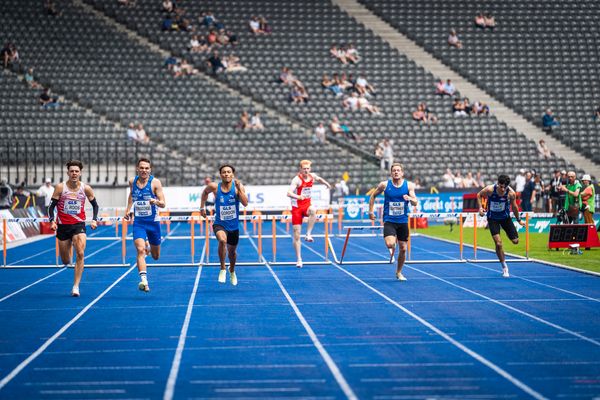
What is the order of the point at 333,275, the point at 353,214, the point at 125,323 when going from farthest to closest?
the point at 353,214 < the point at 333,275 < the point at 125,323

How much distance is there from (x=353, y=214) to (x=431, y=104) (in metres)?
8.99

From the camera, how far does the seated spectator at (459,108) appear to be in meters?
43.6

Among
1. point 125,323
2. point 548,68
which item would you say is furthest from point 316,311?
point 548,68

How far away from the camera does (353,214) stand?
37.9 m

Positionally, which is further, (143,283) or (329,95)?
(329,95)

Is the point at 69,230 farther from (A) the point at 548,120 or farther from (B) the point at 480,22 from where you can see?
(B) the point at 480,22

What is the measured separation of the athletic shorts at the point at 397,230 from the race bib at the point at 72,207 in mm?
5175

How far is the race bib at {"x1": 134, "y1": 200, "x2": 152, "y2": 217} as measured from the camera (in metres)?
13.6

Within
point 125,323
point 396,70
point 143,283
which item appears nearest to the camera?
point 125,323

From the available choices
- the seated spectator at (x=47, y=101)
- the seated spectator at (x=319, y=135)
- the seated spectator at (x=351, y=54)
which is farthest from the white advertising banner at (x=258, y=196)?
the seated spectator at (x=351, y=54)

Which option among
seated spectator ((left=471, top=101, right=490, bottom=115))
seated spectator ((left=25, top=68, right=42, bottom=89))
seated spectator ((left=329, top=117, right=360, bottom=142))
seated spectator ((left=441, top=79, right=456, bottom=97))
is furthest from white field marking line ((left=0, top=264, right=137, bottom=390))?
seated spectator ((left=441, top=79, right=456, bottom=97))

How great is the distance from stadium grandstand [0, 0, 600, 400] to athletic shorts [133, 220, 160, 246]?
0.26 m

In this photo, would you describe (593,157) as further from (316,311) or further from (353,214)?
(316,311)

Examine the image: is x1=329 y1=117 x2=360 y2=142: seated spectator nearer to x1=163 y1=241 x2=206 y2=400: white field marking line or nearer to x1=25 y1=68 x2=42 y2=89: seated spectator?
x1=25 y1=68 x2=42 y2=89: seated spectator
